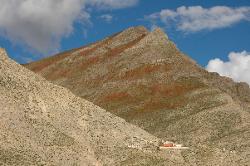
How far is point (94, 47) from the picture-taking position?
14975 cm

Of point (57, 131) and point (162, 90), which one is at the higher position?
point (162, 90)

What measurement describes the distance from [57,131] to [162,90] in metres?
51.4

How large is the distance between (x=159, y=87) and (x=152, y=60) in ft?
34.6

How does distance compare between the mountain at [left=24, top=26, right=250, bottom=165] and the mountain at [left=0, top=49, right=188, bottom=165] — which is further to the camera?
the mountain at [left=24, top=26, right=250, bottom=165]

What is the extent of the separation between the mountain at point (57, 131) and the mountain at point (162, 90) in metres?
7.71

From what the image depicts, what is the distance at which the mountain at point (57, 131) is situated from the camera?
62875mm

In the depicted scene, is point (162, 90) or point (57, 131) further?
point (162, 90)

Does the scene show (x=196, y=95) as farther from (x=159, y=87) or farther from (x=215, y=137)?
(x=215, y=137)

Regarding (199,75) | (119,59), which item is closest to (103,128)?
(199,75)

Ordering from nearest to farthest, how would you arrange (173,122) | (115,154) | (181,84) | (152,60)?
1. (115,154)
2. (173,122)
3. (181,84)
4. (152,60)

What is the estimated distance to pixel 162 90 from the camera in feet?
382

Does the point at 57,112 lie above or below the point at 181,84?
below

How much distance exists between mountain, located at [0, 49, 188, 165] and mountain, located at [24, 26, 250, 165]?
25.3 ft

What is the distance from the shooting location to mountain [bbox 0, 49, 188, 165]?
62.9 metres
